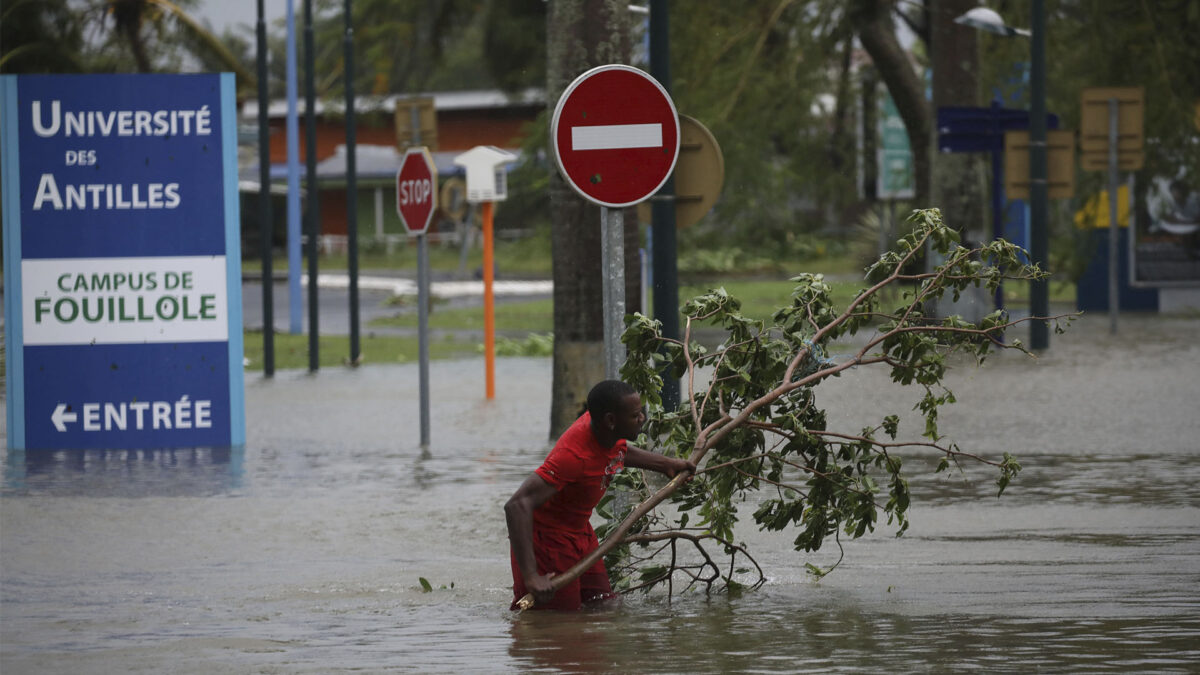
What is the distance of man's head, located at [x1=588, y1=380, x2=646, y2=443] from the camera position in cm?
737

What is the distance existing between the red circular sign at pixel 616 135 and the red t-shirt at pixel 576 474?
1.69m

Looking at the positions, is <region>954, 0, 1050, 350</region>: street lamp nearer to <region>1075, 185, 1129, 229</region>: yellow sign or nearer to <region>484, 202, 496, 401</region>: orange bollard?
<region>1075, 185, 1129, 229</region>: yellow sign

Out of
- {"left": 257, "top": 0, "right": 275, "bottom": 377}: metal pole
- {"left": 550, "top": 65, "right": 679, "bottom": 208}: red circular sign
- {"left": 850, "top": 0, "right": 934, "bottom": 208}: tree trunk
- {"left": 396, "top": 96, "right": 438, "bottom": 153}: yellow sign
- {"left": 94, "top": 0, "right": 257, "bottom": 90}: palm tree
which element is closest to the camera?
{"left": 550, "top": 65, "right": 679, "bottom": 208}: red circular sign

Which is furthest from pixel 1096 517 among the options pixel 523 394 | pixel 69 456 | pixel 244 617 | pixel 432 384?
pixel 432 384

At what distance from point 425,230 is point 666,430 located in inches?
282

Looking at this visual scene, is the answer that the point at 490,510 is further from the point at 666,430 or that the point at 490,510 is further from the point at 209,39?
the point at 209,39

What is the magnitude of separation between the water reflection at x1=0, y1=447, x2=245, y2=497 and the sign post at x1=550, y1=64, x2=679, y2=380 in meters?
4.48

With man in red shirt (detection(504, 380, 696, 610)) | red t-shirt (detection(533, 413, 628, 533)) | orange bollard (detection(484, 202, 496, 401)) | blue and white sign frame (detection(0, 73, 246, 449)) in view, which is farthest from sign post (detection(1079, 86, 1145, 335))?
red t-shirt (detection(533, 413, 628, 533))

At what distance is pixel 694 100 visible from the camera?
88.5 ft

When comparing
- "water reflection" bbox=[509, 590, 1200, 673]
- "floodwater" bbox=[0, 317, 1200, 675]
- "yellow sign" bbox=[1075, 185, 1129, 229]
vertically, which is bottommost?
"floodwater" bbox=[0, 317, 1200, 675]

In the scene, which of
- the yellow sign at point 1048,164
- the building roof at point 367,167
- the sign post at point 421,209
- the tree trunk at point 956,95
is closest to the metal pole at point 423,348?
the sign post at point 421,209

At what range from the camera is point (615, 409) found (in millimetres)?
7387

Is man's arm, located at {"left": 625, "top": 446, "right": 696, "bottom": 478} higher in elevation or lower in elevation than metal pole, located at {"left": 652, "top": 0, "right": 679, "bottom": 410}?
lower

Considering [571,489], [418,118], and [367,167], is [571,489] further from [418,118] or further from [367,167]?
[367,167]
